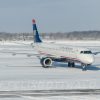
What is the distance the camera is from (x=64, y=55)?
41.1 m

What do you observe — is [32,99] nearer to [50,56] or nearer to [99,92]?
[99,92]

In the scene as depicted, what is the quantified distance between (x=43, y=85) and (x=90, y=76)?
665 centimetres

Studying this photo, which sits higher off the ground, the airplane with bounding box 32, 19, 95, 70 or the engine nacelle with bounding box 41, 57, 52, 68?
the airplane with bounding box 32, 19, 95, 70

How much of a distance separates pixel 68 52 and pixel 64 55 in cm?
88

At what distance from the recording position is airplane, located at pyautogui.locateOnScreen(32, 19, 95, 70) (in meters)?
38.1

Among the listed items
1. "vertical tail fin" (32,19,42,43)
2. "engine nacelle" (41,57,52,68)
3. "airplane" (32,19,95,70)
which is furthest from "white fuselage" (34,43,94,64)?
"vertical tail fin" (32,19,42,43)

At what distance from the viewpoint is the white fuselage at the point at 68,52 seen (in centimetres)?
3787

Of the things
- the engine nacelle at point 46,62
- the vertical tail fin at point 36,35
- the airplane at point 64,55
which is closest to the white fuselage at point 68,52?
the airplane at point 64,55

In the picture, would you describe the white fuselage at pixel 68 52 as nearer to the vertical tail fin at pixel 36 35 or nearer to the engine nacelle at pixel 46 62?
the engine nacelle at pixel 46 62

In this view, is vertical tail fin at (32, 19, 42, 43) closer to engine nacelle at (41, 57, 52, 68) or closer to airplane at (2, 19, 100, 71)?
airplane at (2, 19, 100, 71)

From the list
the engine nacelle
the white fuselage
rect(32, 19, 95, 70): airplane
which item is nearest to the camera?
the white fuselage

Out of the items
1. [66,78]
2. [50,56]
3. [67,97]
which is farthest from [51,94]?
[50,56]

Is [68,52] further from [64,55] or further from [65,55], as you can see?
[64,55]

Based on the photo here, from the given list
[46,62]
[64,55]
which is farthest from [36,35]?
[64,55]
